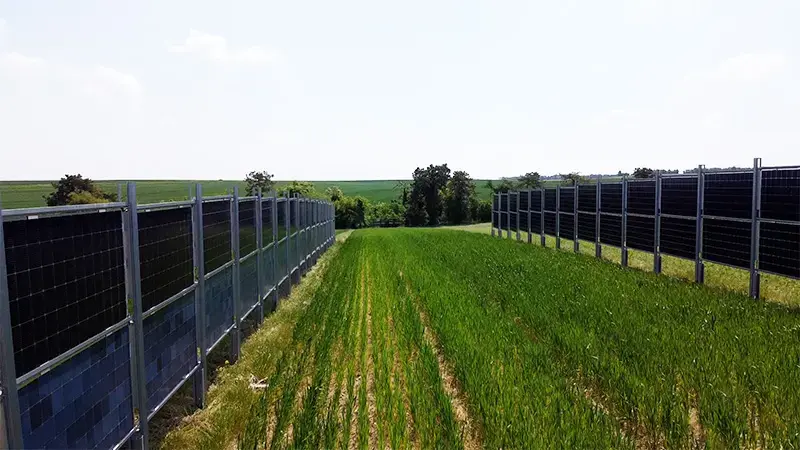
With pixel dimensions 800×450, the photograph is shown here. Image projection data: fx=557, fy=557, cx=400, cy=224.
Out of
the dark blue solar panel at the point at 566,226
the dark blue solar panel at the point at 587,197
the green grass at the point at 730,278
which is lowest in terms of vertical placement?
the green grass at the point at 730,278

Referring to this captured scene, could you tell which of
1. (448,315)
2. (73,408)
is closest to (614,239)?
(448,315)

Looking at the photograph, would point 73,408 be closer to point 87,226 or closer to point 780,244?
point 87,226

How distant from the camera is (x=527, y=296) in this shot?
11.5 m

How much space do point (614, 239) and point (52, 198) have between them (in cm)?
7555

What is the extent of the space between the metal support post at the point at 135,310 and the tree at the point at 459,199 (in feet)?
247

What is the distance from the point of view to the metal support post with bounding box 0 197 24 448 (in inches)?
124

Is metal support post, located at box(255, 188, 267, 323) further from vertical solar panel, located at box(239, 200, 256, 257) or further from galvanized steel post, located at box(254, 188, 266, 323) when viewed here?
vertical solar panel, located at box(239, 200, 256, 257)

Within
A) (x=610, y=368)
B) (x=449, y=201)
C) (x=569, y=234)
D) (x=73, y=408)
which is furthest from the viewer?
(x=449, y=201)

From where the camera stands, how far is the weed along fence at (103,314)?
3449mm

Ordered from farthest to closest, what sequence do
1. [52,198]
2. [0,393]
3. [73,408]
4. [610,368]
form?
[52,198]
[610,368]
[73,408]
[0,393]

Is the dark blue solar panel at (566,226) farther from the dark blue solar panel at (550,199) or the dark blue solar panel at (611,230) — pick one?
the dark blue solar panel at (611,230)

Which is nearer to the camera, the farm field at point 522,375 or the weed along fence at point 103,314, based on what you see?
the weed along fence at point 103,314

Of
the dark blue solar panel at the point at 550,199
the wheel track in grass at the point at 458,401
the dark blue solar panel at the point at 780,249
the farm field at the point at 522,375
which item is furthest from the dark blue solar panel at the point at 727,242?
the dark blue solar panel at the point at 550,199

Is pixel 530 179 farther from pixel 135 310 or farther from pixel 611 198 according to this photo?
pixel 135 310
